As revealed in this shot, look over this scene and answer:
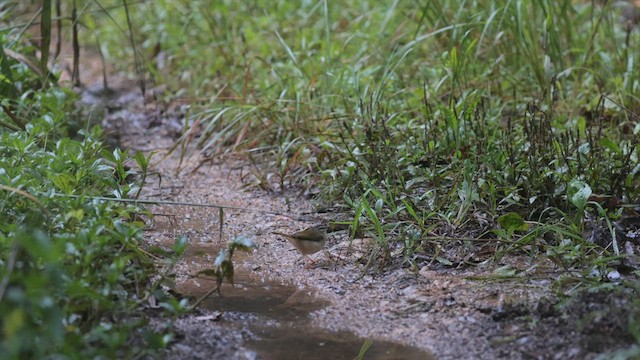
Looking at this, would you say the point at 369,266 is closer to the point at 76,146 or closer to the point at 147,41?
the point at 76,146

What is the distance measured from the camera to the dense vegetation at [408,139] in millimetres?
2404

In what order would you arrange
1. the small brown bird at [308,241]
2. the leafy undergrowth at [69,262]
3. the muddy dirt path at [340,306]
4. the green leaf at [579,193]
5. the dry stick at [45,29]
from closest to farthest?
1. the leafy undergrowth at [69,262]
2. the muddy dirt path at [340,306]
3. the green leaf at [579,193]
4. the small brown bird at [308,241]
5. the dry stick at [45,29]

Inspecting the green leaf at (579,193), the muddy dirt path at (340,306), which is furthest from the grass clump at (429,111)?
the muddy dirt path at (340,306)

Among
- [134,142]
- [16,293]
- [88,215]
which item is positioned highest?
[16,293]

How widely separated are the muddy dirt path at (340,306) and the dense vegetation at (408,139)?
12 centimetres

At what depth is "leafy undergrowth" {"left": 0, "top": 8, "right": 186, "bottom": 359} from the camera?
166 cm

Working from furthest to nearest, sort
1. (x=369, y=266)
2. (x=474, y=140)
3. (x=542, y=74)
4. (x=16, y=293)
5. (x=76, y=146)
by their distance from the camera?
(x=542, y=74), (x=474, y=140), (x=76, y=146), (x=369, y=266), (x=16, y=293)

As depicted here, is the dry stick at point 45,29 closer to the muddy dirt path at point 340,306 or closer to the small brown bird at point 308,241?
the muddy dirt path at point 340,306

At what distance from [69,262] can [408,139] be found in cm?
157

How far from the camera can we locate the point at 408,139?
3189 mm

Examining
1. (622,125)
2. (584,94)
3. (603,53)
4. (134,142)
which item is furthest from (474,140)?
(134,142)

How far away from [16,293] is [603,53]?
3207 mm

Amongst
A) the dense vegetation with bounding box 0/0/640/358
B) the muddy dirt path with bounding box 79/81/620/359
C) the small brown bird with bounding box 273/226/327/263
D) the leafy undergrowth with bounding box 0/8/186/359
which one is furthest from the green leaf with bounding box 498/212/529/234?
the leafy undergrowth with bounding box 0/8/186/359

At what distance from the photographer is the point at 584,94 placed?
385 centimetres
